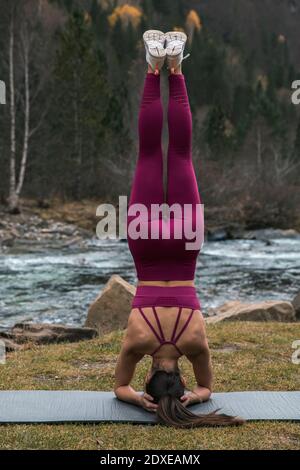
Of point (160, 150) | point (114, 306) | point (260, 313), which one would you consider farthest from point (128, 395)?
point (260, 313)

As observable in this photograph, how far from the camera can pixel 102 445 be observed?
392cm

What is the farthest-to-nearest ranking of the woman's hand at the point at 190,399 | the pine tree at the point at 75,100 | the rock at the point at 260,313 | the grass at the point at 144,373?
the pine tree at the point at 75,100
the rock at the point at 260,313
the woman's hand at the point at 190,399
the grass at the point at 144,373

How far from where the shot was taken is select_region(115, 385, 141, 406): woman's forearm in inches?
183

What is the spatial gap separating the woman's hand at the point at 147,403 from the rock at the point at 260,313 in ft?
14.2

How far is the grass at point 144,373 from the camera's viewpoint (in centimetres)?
398

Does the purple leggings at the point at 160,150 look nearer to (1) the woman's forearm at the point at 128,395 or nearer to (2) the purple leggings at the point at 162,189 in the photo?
(2) the purple leggings at the point at 162,189

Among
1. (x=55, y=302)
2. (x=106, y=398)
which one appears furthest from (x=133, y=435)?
(x=55, y=302)

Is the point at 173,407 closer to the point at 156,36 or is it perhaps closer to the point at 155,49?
the point at 155,49

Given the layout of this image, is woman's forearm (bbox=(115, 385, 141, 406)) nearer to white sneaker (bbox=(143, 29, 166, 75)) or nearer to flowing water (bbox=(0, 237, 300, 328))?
white sneaker (bbox=(143, 29, 166, 75))

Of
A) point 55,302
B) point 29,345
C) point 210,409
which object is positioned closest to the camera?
point 210,409

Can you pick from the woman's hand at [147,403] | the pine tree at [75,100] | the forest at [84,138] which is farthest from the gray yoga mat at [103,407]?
the pine tree at [75,100]

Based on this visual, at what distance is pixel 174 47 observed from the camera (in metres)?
4.68

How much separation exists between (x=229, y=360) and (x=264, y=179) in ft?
81.1
